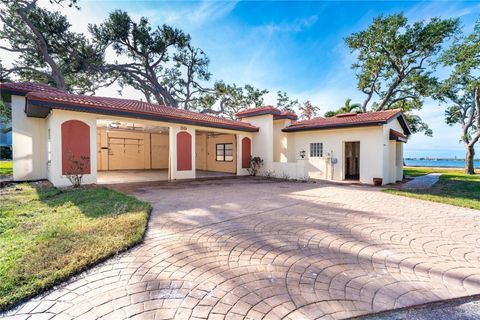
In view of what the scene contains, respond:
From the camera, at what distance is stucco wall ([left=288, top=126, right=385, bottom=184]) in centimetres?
1130

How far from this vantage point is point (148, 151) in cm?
1892

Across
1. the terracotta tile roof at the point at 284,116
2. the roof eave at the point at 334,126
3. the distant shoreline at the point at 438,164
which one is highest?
the terracotta tile roof at the point at 284,116

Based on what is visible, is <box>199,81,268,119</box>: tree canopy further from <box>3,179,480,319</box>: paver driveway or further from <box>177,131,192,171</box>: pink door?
<box>3,179,480,319</box>: paver driveway

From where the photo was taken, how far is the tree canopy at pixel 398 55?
17.4 metres

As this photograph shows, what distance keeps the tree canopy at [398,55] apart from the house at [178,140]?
336 inches

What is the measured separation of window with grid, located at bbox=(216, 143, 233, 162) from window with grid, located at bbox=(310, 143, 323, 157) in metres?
5.87

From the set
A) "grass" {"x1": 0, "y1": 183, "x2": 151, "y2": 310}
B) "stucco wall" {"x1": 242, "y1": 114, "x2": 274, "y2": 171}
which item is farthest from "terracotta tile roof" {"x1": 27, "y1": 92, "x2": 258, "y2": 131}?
"grass" {"x1": 0, "y1": 183, "x2": 151, "y2": 310}

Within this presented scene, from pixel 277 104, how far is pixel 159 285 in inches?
1142

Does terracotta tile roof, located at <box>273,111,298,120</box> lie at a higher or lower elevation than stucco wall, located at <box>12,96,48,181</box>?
higher

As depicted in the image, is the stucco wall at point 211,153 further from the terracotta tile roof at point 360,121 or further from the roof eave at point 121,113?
the terracotta tile roof at point 360,121

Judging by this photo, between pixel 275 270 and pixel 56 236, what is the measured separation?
3.43 metres

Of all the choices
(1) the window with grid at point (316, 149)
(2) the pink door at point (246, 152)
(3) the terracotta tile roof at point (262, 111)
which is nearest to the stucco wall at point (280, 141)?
(3) the terracotta tile roof at point (262, 111)

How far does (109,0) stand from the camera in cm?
1513

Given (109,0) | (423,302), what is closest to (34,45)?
(109,0)
